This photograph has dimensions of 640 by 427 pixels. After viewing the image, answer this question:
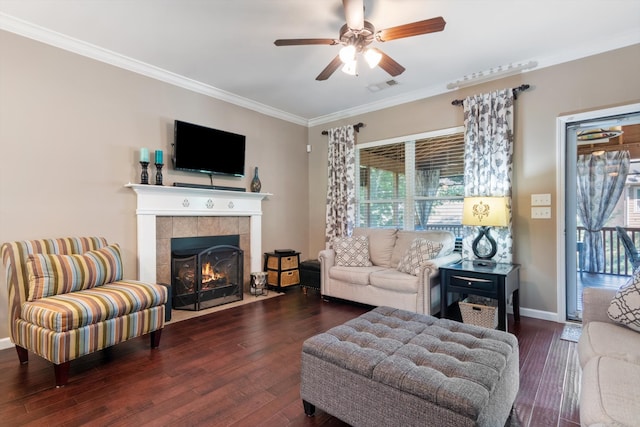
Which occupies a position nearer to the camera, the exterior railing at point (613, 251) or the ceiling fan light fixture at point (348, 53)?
the ceiling fan light fixture at point (348, 53)

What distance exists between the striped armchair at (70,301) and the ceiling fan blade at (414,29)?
2727 millimetres

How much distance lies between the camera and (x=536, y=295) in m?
3.48

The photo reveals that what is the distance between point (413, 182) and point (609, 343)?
309 cm

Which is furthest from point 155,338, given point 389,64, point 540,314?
point 540,314

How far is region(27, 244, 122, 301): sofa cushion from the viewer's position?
7.76 feet

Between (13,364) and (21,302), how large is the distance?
1.60ft

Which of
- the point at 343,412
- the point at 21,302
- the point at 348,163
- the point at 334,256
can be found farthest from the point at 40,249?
the point at 348,163

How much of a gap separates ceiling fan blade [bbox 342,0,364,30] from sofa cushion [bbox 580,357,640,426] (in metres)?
2.40

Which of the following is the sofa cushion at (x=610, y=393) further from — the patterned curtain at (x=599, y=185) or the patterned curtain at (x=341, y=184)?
the patterned curtain at (x=341, y=184)

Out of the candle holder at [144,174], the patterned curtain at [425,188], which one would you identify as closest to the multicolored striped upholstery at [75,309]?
the candle holder at [144,174]

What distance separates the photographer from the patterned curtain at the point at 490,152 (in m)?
3.56

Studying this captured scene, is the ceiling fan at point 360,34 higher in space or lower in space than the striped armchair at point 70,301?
higher

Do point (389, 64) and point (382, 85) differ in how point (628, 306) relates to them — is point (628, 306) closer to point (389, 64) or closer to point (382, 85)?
point (389, 64)

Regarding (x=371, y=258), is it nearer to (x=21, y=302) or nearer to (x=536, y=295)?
(x=536, y=295)
